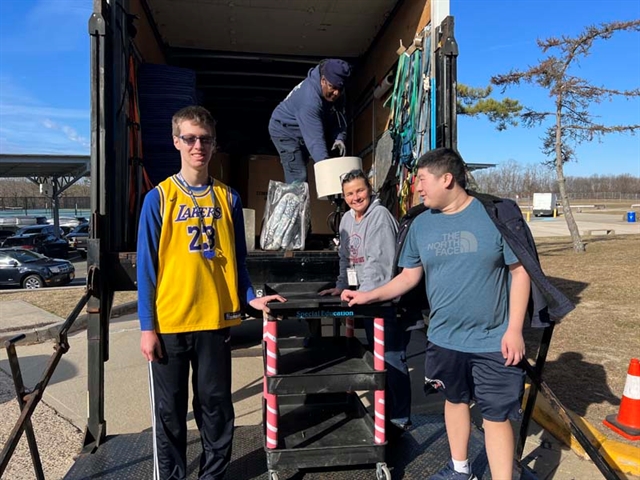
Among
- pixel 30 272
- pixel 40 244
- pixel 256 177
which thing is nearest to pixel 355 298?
pixel 256 177

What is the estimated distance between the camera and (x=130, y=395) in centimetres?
465

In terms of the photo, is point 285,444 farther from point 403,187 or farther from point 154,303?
point 403,187

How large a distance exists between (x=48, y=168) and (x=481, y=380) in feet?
96.2

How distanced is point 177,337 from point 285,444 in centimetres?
85

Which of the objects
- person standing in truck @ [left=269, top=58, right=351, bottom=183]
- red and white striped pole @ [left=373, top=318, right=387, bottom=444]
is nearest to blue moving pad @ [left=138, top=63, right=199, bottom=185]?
person standing in truck @ [left=269, top=58, right=351, bottom=183]

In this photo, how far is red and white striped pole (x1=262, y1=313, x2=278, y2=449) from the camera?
8.54ft

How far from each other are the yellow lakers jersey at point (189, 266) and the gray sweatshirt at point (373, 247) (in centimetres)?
95

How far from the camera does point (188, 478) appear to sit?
277 centimetres

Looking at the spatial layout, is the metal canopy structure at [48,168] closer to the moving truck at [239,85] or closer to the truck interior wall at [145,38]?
the moving truck at [239,85]

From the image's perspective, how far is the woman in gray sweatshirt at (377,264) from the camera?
3.12m

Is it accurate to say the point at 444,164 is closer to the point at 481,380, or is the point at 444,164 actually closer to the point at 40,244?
the point at 481,380

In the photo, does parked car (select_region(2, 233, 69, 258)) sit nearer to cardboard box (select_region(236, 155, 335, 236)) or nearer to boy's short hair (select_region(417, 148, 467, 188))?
cardboard box (select_region(236, 155, 335, 236))

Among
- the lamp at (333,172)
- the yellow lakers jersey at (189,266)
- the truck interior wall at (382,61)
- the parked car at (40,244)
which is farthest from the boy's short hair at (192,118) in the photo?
the parked car at (40,244)

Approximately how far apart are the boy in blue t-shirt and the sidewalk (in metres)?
1.02
